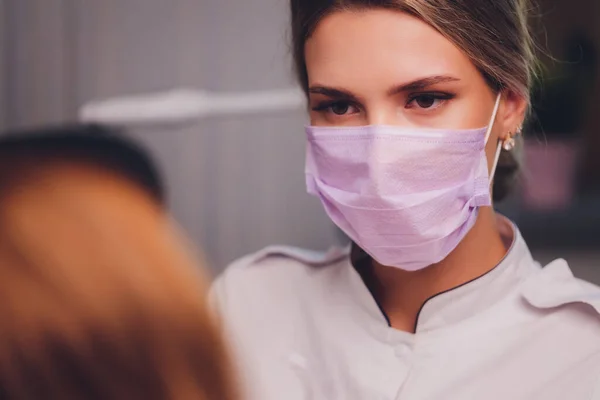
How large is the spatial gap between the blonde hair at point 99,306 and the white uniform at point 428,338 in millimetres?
494

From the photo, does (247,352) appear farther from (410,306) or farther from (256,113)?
(256,113)

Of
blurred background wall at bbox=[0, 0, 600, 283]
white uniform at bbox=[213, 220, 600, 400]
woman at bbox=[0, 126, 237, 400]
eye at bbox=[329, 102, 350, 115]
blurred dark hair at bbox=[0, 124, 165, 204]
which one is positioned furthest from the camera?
blurred background wall at bbox=[0, 0, 600, 283]

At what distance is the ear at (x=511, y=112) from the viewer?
1214mm

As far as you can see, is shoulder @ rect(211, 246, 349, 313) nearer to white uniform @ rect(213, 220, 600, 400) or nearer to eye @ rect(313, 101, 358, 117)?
white uniform @ rect(213, 220, 600, 400)

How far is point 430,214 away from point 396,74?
22 centimetres

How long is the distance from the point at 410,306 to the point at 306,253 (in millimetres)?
271

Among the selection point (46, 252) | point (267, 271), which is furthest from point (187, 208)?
point (46, 252)

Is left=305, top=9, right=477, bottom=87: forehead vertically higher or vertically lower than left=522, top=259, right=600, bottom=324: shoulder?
higher

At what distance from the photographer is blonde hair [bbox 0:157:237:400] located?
562 mm

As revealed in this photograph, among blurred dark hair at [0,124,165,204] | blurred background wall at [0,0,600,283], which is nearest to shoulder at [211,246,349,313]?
blurred dark hair at [0,124,165,204]

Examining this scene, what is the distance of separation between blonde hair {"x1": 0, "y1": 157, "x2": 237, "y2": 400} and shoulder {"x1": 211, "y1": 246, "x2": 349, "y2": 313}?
79cm

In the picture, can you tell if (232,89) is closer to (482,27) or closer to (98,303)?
(482,27)

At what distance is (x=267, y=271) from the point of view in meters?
1.45

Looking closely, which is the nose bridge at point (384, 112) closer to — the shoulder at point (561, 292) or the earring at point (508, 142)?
the earring at point (508, 142)
